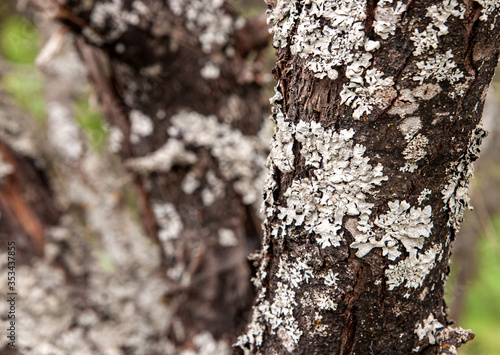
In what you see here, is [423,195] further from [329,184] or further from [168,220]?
[168,220]

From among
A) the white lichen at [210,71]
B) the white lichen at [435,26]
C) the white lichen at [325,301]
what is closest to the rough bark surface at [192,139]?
the white lichen at [210,71]

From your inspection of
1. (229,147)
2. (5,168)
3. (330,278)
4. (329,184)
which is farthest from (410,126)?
(5,168)

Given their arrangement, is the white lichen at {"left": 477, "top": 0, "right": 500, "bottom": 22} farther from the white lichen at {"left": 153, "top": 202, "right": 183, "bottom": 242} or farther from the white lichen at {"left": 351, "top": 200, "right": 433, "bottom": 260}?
the white lichen at {"left": 153, "top": 202, "right": 183, "bottom": 242}

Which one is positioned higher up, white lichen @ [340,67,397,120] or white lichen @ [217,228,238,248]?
white lichen @ [217,228,238,248]

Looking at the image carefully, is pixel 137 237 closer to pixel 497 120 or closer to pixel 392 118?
pixel 392 118

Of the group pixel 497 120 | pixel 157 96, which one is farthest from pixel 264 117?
pixel 497 120

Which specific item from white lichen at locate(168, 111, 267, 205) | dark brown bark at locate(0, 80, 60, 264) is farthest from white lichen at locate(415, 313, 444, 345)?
dark brown bark at locate(0, 80, 60, 264)
